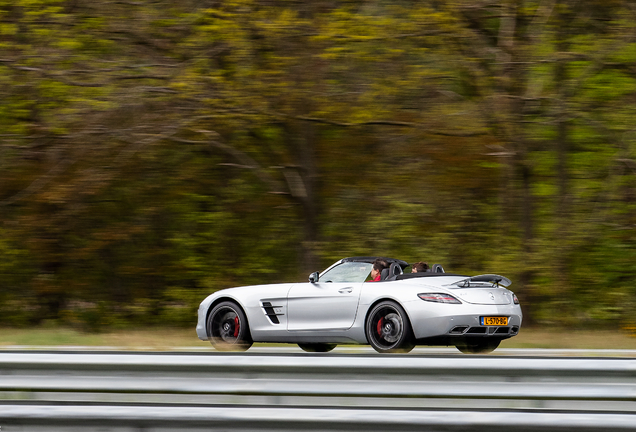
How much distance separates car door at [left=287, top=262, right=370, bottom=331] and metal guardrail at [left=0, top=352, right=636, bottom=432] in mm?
3852

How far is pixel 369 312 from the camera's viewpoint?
343 inches

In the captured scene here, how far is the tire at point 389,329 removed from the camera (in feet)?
27.4

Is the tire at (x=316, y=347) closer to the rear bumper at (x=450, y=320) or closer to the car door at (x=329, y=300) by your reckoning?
the car door at (x=329, y=300)

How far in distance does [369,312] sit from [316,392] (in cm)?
392

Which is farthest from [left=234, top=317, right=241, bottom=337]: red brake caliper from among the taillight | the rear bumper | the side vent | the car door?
the taillight

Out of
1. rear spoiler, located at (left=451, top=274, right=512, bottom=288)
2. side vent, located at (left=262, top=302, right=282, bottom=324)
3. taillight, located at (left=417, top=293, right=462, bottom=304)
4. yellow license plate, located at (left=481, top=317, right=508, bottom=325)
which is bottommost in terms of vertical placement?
side vent, located at (left=262, top=302, right=282, bottom=324)

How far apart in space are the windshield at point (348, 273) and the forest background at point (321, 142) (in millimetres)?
5488

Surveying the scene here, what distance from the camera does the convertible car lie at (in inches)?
325

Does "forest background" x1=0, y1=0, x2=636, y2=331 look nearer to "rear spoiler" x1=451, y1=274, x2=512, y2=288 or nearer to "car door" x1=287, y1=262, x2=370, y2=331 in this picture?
"car door" x1=287, y1=262, x2=370, y2=331

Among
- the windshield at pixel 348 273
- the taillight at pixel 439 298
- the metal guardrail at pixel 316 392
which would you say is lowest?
the windshield at pixel 348 273

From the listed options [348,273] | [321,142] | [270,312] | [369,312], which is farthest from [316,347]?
[321,142]

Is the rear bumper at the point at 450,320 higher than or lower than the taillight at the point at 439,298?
lower

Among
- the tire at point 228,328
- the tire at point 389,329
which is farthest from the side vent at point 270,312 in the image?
the tire at point 389,329

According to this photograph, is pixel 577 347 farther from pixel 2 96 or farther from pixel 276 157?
pixel 2 96
